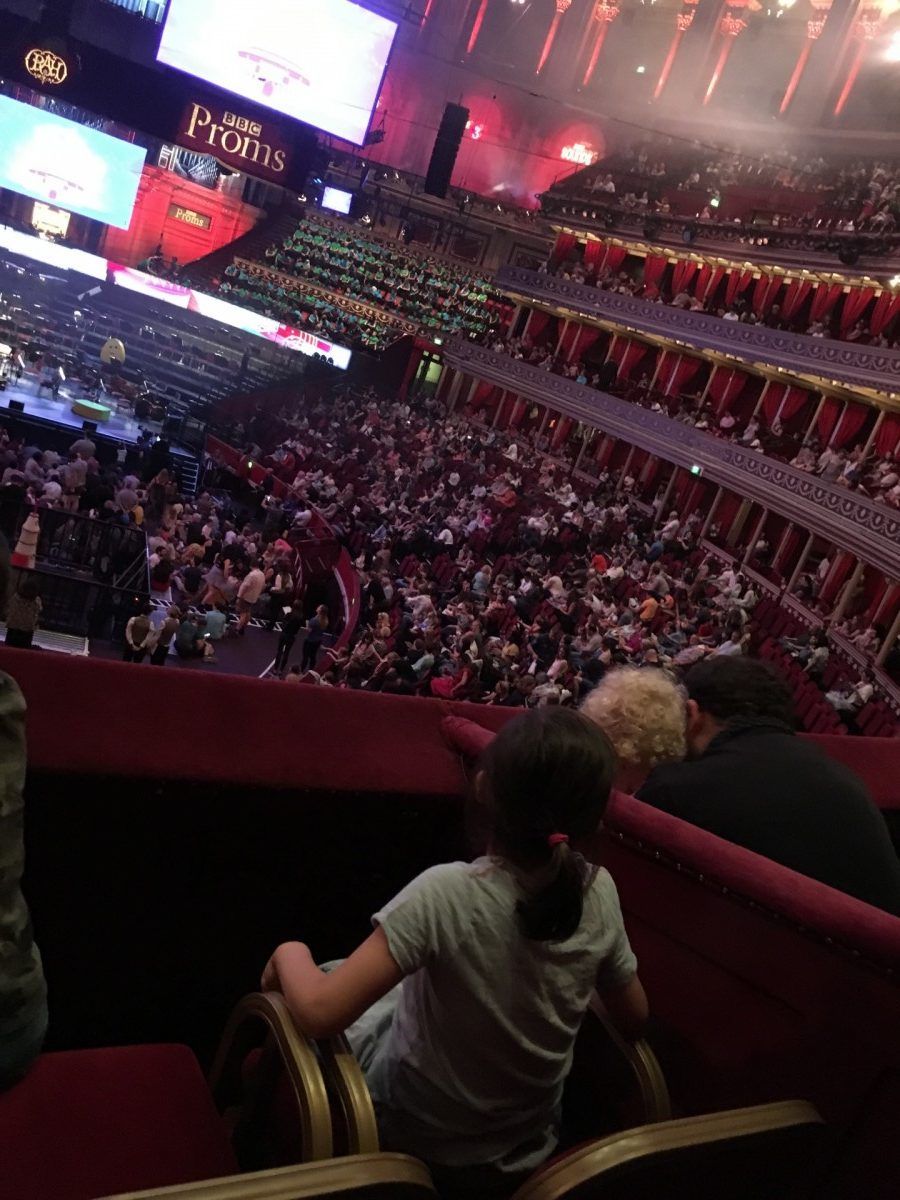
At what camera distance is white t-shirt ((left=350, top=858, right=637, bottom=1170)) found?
1398 mm

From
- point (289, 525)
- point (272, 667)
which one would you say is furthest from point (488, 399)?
point (272, 667)

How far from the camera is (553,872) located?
1.40 metres

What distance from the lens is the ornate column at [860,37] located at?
1380 inches

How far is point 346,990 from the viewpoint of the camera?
52.6 inches

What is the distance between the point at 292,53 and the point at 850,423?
16933mm

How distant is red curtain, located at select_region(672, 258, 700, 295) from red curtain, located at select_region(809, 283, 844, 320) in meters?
5.03

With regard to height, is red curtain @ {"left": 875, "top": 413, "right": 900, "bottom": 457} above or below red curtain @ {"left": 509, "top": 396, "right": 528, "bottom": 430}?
above

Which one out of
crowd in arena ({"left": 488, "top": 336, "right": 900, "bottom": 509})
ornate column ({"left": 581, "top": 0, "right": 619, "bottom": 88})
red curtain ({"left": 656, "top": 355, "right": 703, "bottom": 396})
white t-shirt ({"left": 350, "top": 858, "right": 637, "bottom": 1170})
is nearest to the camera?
white t-shirt ({"left": 350, "top": 858, "right": 637, "bottom": 1170})

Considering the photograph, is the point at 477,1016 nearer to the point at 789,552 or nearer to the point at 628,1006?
the point at 628,1006

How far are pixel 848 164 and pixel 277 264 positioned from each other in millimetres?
19962

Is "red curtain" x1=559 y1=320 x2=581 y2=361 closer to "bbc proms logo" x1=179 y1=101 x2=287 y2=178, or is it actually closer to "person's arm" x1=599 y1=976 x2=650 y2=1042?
"bbc proms logo" x1=179 y1=101 x2=287 y2=178

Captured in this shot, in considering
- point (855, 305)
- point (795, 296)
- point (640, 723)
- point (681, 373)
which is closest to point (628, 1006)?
point (640, 723)

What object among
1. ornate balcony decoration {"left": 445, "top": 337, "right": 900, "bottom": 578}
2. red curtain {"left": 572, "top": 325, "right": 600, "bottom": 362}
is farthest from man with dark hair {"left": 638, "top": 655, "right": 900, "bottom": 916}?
red curtain {"left": 572, "top": 325, "right": 600, "bottom": 362}

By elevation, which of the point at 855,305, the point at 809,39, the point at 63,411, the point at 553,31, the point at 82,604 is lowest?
the point at 63,411
